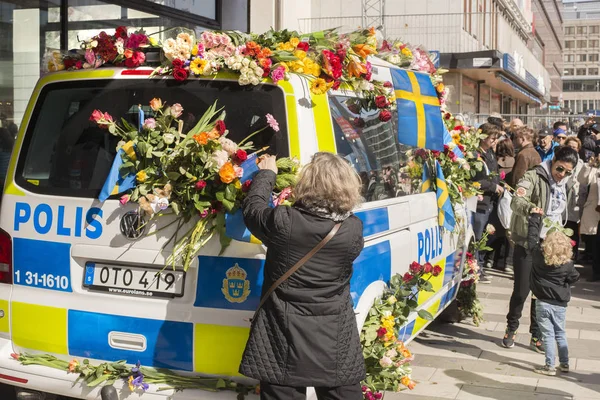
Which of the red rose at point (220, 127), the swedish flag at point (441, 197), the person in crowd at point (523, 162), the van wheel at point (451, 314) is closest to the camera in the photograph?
the red rose at point (220, 127)

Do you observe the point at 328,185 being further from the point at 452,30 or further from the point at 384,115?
the point at 452,30

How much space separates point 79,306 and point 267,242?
3.95 feet

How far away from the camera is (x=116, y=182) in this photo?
4.38m

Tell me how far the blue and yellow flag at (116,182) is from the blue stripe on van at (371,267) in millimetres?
1188

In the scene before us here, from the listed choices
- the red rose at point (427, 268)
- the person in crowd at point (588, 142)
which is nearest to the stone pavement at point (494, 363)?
the red rose at point (427, 268)

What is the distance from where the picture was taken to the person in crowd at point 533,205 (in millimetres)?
7297

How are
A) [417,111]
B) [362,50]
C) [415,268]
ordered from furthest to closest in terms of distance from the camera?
[417,111], [415,268], [362,50]

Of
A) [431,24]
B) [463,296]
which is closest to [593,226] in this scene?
[463,296]

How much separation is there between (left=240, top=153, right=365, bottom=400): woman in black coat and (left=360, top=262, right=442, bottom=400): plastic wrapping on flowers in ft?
2.23

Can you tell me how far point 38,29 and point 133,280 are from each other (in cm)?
552

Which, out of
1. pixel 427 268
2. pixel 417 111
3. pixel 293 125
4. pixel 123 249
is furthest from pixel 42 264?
→ pixel 417 111

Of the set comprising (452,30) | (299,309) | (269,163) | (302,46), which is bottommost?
(299,309)

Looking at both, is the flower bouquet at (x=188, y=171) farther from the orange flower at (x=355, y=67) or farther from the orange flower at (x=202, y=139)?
the orange flower at (x=355, y=67)

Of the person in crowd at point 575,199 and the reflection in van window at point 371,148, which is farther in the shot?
the person in crowd at point 575,199
